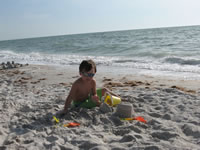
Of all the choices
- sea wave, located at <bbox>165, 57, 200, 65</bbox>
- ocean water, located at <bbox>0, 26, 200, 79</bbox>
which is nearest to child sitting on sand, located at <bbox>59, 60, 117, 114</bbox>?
ocean water, located at <bbox>0, 26, 200, 79</bbox>

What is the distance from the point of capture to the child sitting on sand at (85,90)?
10.1 ft

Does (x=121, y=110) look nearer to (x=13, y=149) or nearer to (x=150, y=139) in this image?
(x=150, y=139)

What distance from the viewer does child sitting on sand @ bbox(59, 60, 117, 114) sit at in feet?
10.1

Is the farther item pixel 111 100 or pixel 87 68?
pixel 111 100

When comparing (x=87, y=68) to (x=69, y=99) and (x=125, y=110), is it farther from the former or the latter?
(x=125, y=110)

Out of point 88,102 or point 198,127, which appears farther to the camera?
point 88,102

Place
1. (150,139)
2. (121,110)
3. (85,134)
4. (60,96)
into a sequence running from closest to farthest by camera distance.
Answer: (150,139) → (85,134) → (121,110) → (60,96)

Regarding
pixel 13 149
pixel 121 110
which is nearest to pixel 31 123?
pixel 13 149

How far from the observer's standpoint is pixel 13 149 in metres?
2.06

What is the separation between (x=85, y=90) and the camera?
10.9 ft

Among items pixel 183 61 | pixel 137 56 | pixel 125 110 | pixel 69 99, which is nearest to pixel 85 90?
pixel 69 99

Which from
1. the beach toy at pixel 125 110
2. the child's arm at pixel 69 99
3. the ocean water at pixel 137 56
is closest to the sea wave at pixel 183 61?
the ocean water at pixel 137 56

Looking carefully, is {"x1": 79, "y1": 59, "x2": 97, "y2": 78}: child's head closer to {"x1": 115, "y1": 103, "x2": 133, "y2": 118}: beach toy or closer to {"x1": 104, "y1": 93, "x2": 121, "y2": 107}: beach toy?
{"x1": 104, "y1": 93, "x2": 121, "y2": 107}: beach toy

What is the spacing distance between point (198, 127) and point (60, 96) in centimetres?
267
